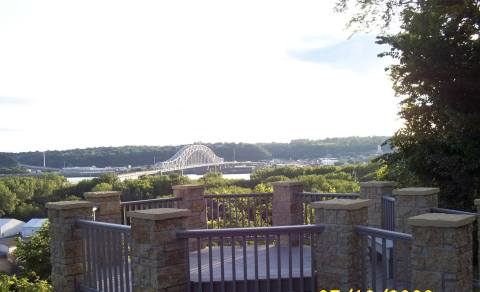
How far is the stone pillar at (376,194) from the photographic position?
347 inches

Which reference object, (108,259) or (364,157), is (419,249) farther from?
(364,157)

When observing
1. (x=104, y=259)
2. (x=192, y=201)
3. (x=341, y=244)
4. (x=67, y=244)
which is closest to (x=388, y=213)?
(x=341, y=244)

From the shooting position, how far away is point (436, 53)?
11664 millimetres

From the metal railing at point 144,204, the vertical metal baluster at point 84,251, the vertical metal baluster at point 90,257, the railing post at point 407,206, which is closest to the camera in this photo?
the vertical metal baluster at point 90,257

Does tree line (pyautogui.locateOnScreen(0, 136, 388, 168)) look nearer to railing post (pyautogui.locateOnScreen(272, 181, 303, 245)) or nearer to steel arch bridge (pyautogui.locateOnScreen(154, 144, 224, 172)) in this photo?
steel arch bridge (pyautogui.locateOnScreen(154, 144, 224, 172))

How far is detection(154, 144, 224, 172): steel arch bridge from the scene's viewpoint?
391ft

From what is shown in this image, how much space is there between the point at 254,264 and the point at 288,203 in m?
2.73

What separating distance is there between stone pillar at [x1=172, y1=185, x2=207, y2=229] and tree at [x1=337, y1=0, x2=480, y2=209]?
5.25 m

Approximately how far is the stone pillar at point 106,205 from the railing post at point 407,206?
5071 millimetres

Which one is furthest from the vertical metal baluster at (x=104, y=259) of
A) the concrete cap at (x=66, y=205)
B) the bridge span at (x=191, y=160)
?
the bridge span at (x=191, y=160)

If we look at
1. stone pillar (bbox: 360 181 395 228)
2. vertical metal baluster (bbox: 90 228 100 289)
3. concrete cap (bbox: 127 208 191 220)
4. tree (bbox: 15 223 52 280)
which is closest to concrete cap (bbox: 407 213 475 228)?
concrete cap (bbox: 127 208 191 220)

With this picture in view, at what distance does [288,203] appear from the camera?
986cm

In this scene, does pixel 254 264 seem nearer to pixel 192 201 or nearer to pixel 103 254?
pixel 103 254

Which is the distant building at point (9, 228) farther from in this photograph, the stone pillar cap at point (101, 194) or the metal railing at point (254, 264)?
the metal railing at point (254, 264)
